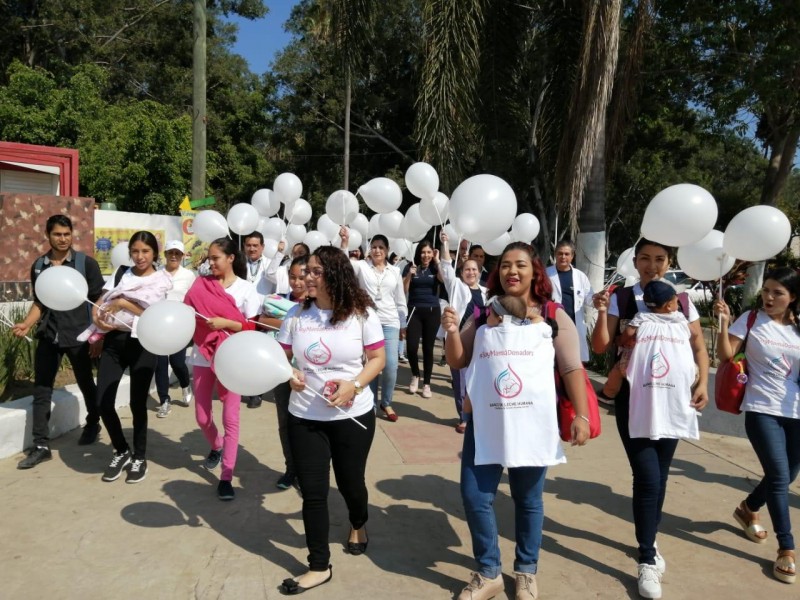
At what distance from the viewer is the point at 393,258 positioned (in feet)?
32.4

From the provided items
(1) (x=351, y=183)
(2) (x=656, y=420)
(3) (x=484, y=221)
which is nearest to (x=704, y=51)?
(3) (x=484, y=221)

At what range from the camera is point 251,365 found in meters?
3.01

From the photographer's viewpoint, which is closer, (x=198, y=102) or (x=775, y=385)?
(x=775, y=385)

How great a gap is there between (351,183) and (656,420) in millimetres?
23932

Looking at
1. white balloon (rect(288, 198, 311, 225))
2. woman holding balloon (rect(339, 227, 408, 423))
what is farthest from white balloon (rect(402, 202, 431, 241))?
white balloon (rect(288, 198, 311, 225))

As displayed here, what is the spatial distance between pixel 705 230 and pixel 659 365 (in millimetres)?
974

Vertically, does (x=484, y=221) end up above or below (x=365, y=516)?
above

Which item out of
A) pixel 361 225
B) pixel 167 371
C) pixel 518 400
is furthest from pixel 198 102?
pixel 518 400

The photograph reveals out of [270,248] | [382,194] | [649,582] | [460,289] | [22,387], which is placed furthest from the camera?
[270,248]

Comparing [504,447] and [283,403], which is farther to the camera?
[283,403]

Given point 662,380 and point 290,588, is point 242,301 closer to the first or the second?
point 290,588

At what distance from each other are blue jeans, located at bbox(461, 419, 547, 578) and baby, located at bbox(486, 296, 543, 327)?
55 cm

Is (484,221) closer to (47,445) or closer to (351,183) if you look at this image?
(47,445)

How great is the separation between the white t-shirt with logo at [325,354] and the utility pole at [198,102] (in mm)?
6435
